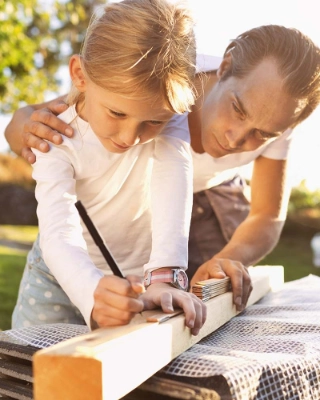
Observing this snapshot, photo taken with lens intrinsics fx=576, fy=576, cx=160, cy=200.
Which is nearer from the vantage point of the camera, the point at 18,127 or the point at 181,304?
the point at 181,304

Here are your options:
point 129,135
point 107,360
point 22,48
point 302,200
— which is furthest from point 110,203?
point 302,200

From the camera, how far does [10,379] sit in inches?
46.9

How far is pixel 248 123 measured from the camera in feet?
5.89

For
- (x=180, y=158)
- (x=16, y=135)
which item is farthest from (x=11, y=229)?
(x=180, y=158)

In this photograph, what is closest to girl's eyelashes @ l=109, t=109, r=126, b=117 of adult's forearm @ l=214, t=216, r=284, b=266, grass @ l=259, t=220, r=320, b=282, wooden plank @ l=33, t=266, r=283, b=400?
wooden plank @ l=33, t=266, r=283, b=400

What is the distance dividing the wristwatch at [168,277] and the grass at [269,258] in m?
1.63

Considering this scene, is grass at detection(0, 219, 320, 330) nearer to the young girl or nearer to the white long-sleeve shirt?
the white long-sleeve shirt

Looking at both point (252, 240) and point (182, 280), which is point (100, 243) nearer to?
point (182, 280)

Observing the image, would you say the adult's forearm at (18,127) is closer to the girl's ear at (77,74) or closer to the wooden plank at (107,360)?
the girl's ear at (77,74)

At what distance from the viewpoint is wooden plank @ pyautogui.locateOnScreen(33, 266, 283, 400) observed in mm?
815

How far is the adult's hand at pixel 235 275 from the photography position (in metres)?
1.57

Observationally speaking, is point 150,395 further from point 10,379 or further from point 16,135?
point 16,135

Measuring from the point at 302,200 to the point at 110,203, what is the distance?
637 cm

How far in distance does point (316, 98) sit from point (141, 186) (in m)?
0.67
